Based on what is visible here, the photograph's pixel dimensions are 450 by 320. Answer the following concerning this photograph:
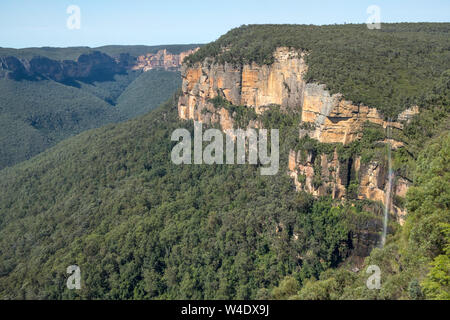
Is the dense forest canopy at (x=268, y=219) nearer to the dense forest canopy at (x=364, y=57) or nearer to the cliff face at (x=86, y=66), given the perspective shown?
the dense forest canopy at (x=364, y=57)

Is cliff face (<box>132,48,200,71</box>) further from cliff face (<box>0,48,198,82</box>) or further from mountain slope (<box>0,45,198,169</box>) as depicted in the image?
mountain slope (<box>0,45,198,169</box>)

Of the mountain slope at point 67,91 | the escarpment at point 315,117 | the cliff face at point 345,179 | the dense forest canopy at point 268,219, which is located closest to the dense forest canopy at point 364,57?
the dense forest canopy at point 268,219

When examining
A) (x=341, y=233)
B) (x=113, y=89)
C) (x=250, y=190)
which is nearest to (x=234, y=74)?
(x=250, y=190)

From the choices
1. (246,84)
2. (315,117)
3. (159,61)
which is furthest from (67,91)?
(315,117)

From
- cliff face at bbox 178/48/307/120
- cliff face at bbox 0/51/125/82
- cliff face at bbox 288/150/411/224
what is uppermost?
cliff face at bbox 0/51/125/82

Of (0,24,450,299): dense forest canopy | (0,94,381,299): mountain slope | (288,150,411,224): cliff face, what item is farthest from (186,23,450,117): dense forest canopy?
(0,94,381,299): mountain slope

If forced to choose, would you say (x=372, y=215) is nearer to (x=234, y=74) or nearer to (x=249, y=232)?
(x=249, y=232)

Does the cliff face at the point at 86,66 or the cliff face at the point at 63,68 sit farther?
the cliff face at the point at 86,66
